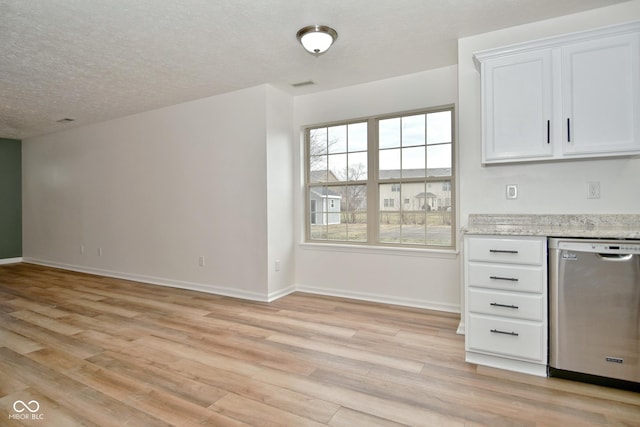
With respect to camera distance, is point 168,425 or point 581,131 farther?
point 581,131

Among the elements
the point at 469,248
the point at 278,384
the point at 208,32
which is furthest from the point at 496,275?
the point at 208,32

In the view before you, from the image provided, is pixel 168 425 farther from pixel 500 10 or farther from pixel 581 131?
pixel 500 10

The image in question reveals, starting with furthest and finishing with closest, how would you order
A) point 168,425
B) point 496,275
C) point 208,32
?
point 208,32, point 496,275, point 168,425

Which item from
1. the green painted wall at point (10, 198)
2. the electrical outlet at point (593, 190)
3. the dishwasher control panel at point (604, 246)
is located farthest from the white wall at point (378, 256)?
the green painted wall at point (10, 198)

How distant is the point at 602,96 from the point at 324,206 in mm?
A: 2952

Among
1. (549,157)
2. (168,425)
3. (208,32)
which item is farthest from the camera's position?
(208,32)

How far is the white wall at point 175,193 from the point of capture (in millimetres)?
4191

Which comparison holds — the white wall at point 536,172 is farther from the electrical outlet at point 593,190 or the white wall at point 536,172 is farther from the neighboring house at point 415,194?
the neighboring house at point 415,194

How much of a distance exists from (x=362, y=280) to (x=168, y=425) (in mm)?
2664

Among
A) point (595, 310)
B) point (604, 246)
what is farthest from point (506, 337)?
point (604, 246)

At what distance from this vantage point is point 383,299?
3941 millimetres

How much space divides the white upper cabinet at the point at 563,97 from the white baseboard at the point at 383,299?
169 cm

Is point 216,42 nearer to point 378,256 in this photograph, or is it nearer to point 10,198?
point 378,256

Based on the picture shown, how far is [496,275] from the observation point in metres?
2.36
